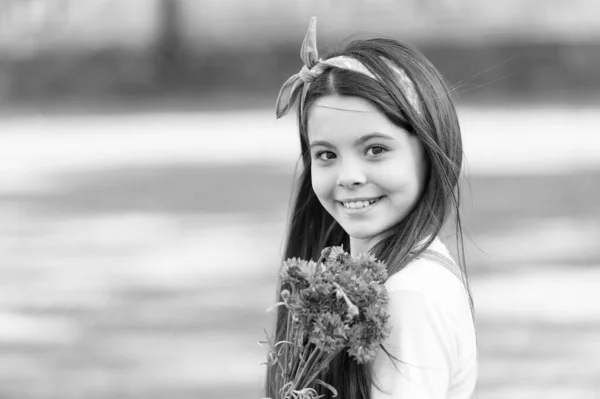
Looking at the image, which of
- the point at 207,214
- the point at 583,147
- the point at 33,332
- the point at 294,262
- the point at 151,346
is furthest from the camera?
the point at 583,147

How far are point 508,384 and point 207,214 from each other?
4788 millimetres

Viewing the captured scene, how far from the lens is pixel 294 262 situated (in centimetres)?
174

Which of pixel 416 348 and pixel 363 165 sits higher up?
pixel 363 165

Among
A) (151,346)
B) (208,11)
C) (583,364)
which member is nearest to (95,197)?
(151,346)

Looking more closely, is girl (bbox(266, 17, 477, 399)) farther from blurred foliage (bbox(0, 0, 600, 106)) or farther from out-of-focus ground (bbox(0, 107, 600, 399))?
blurred foliage (bbox(0, 0, 600, 106))

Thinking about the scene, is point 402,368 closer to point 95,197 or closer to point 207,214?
point 207,214

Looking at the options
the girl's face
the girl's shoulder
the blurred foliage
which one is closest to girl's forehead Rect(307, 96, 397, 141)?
the girl's face

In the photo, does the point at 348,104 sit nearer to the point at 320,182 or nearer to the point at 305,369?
the point at 320,182

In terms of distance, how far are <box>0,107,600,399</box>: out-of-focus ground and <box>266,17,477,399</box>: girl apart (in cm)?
37

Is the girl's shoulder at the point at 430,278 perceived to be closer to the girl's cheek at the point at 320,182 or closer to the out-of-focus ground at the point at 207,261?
the girl's cheek at the point at 320,182

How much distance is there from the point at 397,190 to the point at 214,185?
29.1 ft

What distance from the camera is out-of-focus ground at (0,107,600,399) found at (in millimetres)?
5312

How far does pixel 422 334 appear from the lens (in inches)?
71.8

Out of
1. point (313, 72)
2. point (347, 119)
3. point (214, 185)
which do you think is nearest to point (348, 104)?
point (347, 119)
